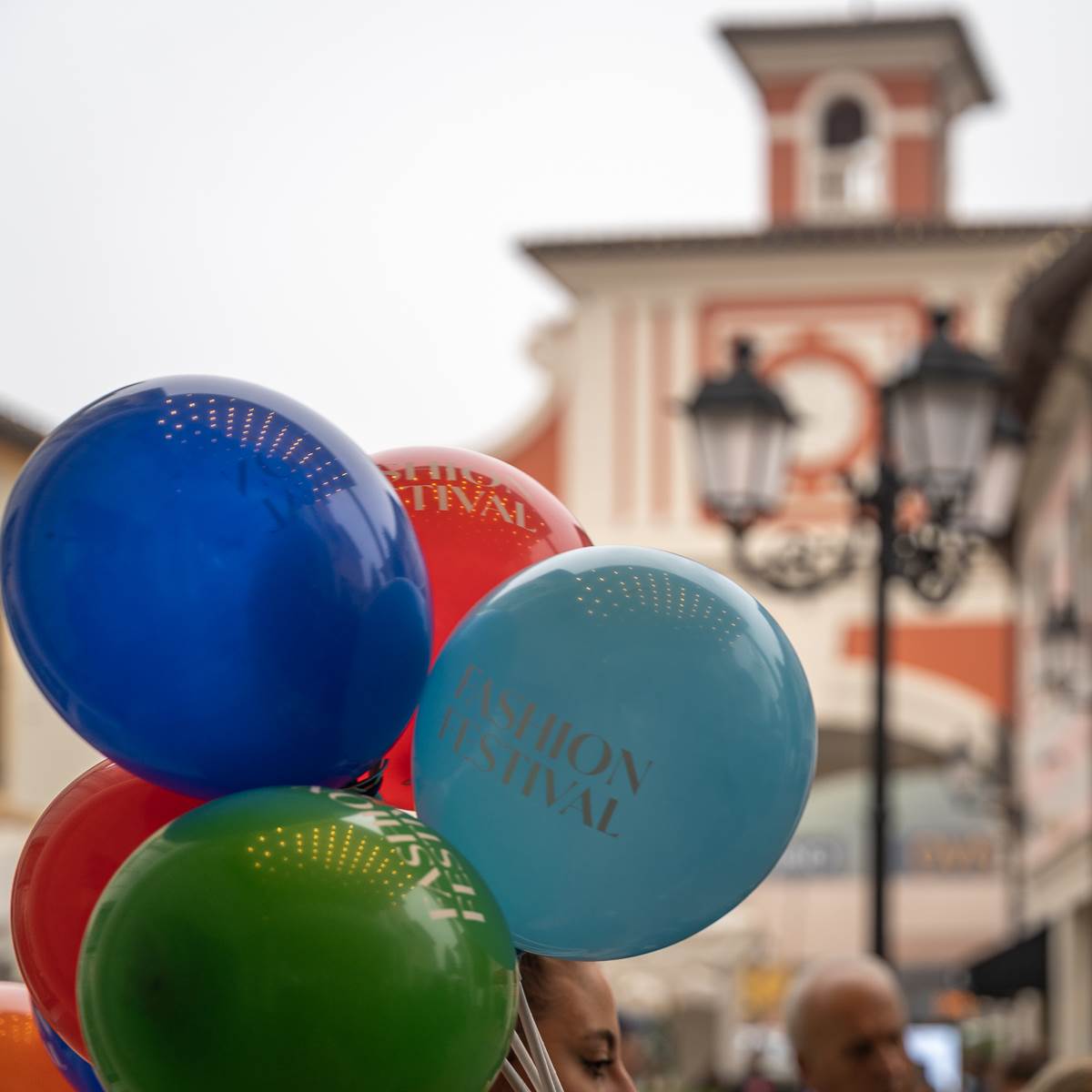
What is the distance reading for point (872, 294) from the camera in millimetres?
25453

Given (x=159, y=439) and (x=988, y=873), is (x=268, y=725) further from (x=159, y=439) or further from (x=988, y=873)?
(x=988, y=873)

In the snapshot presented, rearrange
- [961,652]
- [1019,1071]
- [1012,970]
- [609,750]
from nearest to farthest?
[609,750]
[1019,1071]
[1012,970]
[961,652]

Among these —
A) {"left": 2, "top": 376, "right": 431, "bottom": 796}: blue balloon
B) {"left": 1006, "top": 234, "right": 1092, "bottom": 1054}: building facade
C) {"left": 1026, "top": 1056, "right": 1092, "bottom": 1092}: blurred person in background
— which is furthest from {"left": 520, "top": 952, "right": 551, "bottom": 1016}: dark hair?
{"left": 1006, "top": 234, "right": 1092, "bottom": 1054}: building facade

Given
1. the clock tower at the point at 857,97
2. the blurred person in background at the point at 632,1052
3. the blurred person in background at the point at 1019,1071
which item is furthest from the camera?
the clock tower at the point at 857,97

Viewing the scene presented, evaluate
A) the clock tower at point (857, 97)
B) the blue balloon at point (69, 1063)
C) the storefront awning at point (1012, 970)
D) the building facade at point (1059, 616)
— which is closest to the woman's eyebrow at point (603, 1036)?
the blue balloon at point (69, 1063)

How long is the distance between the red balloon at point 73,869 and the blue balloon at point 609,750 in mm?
359

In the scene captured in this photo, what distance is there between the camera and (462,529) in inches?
106

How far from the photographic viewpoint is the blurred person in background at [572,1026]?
9.48ft

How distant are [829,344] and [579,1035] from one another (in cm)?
2293

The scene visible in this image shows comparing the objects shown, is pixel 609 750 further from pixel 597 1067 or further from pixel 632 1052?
pixel 632 1052

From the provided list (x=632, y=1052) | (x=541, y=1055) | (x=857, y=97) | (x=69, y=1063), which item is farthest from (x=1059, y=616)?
(x=857, y=97)

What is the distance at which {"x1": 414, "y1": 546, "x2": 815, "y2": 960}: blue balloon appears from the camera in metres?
2.31

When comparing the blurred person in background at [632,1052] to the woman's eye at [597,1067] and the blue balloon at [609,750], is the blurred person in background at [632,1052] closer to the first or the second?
the woman's eye at [597,1067]

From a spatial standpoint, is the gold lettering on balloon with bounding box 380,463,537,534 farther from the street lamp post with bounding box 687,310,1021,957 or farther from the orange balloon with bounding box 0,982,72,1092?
the street lamp post with bounding box 687,310,1021,957
